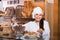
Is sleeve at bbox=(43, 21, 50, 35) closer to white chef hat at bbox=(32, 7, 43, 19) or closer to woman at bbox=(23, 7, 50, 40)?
woman at bbox=(23, 7, 50, 40)

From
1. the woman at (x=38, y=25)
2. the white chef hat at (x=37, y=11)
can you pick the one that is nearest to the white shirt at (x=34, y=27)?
the woman at (x=38, y=25)

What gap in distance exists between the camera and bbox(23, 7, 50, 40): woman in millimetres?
2527

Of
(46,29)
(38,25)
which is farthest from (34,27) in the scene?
(46,29)

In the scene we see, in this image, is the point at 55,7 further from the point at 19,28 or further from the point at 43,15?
the point at 19,28

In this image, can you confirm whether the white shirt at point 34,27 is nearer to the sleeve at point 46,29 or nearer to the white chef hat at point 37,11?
the sleeve at point 46,29

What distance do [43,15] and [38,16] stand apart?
73mm

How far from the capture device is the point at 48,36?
253cm

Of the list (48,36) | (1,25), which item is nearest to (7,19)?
(1,25)

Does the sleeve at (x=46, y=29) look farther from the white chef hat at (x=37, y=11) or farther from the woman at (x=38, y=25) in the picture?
the white chef hat at (x=37, y=11)

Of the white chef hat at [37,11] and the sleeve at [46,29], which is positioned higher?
the white chef hat at [37,11]

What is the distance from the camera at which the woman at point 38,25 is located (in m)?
2.53

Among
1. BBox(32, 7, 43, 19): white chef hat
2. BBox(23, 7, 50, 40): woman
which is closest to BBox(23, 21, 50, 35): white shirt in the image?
BBox(23, 7, 50, 40): woman

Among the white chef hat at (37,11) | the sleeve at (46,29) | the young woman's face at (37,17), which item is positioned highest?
the white chef hat at (37,11)

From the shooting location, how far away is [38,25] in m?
2.54
